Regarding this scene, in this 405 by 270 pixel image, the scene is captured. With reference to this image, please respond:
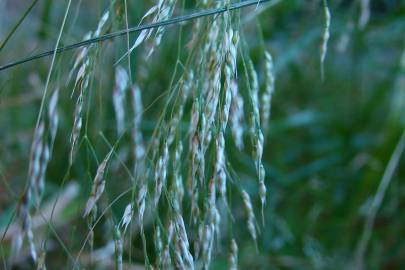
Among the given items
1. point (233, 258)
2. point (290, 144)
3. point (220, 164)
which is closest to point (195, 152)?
point (220, 164)

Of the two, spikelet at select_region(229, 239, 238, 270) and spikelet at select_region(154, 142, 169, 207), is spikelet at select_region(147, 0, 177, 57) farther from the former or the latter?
spikelet at select_region(229, 239, 238, 270)

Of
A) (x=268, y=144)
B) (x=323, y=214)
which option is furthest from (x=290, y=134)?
(x=323, y=214)

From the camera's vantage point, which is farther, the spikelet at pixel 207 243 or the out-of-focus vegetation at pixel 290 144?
the out-of-focus vegetation at pixel 290 144

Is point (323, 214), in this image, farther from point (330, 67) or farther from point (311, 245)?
point (330, 67)

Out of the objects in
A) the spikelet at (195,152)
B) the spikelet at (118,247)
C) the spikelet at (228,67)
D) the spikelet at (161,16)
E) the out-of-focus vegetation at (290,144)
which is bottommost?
the out-of-focus vegetation at (290,144)

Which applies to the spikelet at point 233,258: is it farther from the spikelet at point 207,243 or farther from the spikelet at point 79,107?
the spikelet at point 79,107

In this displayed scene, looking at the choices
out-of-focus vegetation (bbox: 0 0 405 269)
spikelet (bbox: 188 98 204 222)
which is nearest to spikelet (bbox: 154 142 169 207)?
spikelet (bbox: 188 98 204 222)

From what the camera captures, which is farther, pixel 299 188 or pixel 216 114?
pixel 299 188

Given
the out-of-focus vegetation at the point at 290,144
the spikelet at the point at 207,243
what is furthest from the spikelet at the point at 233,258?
the out-of-focus vegetation at the point at 290,144
